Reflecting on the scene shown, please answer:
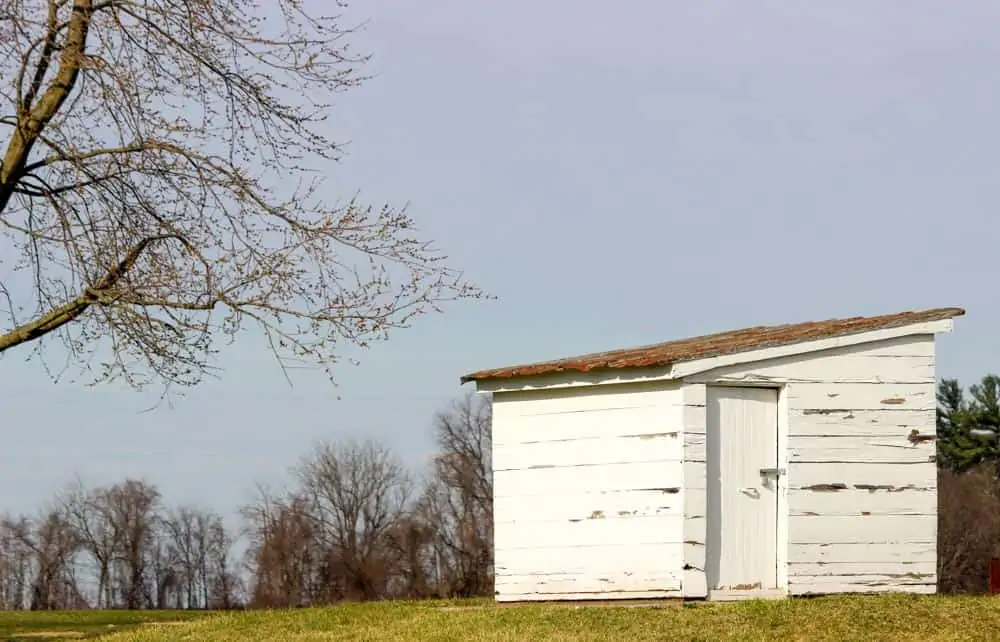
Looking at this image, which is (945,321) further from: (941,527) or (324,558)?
(324,558)

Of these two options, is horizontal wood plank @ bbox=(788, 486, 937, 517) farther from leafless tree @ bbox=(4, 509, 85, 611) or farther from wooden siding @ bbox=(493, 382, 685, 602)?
leafless tree @ bbox=(4, 509, 85, 611)

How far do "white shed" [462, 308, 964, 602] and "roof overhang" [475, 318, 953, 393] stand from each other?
0.06 ft

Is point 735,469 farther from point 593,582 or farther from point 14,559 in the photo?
point 14,559

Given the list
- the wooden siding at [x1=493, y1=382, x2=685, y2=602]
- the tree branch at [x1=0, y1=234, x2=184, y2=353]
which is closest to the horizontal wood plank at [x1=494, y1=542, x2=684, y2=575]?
the wooden siding at [x1=493, y1=382, x2=685, y2=602]

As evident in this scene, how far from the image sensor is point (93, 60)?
46.9 ft

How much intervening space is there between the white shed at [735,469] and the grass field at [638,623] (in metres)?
0.56

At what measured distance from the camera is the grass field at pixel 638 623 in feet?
40.6

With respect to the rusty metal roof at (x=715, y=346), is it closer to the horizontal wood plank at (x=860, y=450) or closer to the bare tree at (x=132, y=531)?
the horizontal wood plank at (x=860, y=450)

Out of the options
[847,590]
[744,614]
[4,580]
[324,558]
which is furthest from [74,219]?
[4,580]

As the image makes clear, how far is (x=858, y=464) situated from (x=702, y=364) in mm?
2177

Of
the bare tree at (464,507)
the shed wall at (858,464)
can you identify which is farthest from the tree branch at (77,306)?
the bare tree at (464,507)

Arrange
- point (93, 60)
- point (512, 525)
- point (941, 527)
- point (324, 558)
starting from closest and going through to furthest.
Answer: point (93, 60), point (512, 525), point (941, 527), point (324, 558)

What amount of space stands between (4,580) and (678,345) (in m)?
57.8

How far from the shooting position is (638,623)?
12.8m
